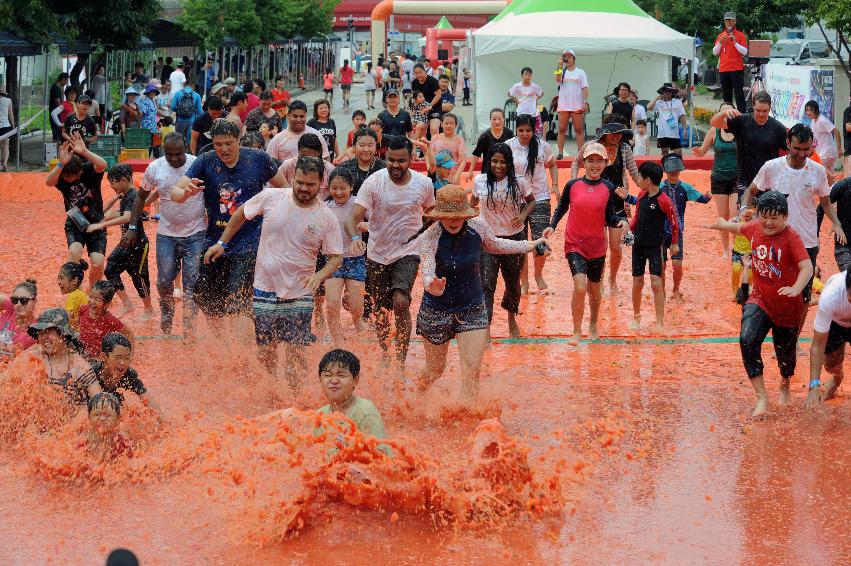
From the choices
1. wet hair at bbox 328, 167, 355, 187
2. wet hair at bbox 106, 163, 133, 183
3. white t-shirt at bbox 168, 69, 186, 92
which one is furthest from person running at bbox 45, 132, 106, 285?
white t-shirt at bbox 168, 69, 186, 92

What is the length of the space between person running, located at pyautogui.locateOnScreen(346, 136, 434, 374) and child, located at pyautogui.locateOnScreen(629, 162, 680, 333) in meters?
2.61

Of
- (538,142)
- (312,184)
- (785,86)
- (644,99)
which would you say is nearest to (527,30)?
(644,99)

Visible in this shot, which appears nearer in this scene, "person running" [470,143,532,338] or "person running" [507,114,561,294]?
"person running" [470,143,532,338]

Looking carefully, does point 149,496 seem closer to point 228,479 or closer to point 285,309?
point 228,479

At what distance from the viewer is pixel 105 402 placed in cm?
686

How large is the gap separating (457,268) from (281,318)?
4.12 feet

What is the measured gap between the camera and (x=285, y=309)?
26.6 feet

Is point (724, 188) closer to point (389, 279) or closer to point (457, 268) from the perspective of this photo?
point (389, 279)

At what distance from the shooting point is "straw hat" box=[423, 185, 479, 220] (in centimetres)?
767

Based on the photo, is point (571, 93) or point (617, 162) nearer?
point (617, 162)

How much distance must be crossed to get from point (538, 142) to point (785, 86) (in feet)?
46.5

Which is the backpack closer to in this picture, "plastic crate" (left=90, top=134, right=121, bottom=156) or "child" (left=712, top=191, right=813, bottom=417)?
"plastic crate" (left=90, top=134, right=121, bottom=156)

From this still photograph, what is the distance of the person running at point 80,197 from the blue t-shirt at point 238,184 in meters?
2.37

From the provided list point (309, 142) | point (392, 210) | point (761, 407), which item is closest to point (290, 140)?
point (309, 142)
